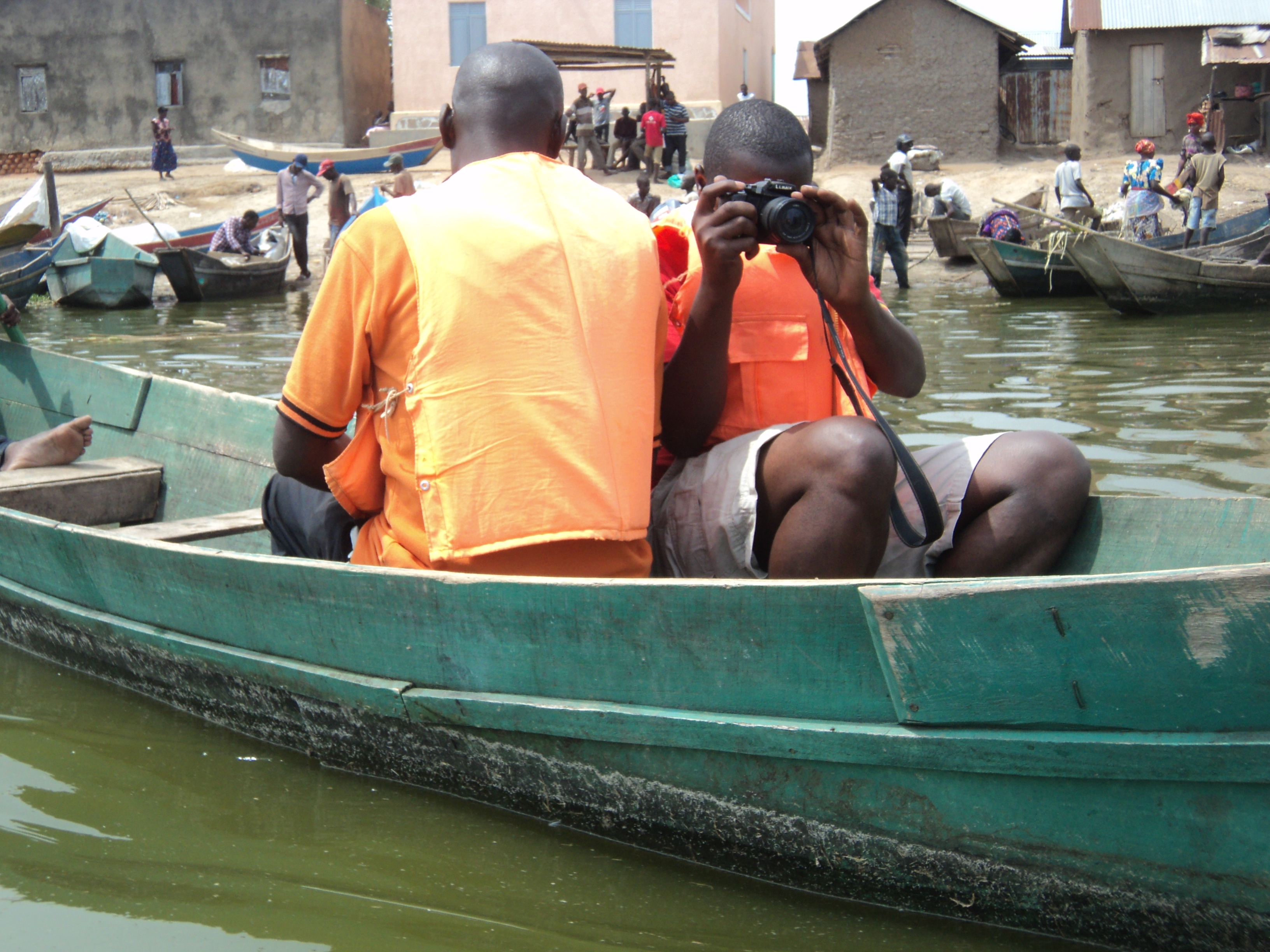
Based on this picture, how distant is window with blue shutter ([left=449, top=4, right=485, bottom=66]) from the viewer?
19625mm

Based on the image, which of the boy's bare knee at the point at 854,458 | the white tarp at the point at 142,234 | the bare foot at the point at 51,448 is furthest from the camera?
the white tarp at the point at 142,234

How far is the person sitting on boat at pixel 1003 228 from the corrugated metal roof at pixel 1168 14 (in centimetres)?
611

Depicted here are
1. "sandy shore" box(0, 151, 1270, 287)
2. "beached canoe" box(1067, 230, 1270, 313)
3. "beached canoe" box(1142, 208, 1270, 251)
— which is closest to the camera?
"beached canoe" box(1067, 230, 1270, 313)

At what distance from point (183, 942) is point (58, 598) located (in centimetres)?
138

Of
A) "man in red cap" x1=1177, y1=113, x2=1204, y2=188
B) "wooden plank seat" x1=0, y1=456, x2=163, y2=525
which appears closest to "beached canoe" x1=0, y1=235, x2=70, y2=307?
"wooden plank seat" x1=0, y1=456, x2=163, y2=525

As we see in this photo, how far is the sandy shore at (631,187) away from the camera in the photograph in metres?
14.9

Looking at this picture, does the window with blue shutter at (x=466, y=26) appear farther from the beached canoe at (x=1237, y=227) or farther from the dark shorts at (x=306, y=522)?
the dark shorts at (x=306, y=522)

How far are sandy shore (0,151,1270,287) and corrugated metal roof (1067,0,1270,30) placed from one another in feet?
6.10

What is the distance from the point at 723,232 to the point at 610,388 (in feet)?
1.02

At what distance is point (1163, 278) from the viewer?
9680 mm

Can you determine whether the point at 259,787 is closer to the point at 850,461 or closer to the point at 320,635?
the point at 320,635

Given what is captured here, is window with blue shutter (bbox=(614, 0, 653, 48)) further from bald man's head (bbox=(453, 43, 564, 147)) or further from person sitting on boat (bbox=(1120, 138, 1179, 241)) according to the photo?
bald man's head (bbox=(453, 43, 564, 147))

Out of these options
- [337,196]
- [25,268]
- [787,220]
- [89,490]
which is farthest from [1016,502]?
[337,196]

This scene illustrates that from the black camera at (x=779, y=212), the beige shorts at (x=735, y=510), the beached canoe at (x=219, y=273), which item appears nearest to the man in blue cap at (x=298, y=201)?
the beached canoe at (x=219, y=273)
